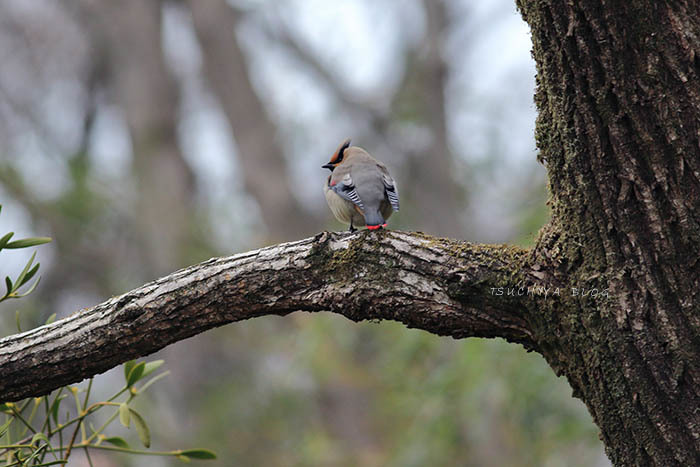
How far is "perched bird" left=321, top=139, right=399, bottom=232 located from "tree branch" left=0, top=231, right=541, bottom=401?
0.66 m

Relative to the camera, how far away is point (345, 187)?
316 cm

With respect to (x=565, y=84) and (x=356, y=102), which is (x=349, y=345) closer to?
(x=356, y=102)

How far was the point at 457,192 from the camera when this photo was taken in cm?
898

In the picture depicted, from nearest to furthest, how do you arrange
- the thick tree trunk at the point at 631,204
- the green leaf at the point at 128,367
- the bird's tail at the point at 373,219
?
1. the thick tree trunk at the point at 631,204
2. the green leaf at the point at 128,367
3. the bird's tail at the point at 373,219

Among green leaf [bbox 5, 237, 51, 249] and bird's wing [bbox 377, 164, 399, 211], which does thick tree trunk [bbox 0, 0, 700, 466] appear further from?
bird's wing [bbox 377, 164, 399, 211]

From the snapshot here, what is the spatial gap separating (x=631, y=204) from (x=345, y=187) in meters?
1.40

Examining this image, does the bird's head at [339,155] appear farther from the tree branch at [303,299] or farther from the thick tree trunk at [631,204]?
the thick tree trunk at [631,204]

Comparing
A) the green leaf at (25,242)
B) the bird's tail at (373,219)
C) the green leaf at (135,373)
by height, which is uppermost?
the bird's tail at (373,219)

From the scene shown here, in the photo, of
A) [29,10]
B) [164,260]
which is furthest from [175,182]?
[29,10]

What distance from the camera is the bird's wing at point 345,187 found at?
3059 mm

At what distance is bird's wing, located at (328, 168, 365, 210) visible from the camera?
10.0 ft

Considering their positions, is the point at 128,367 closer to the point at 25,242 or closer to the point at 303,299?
the point at 25,242

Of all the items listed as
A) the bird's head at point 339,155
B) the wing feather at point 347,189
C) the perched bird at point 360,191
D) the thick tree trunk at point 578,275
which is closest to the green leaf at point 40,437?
the thick tree trunk at point 578,275

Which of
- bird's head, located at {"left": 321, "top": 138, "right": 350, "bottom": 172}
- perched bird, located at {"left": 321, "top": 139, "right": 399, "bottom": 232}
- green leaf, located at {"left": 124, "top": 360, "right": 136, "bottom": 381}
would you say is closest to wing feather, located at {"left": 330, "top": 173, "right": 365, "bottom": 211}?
perched bird, located at {"left": 321, "top": 139, "right": 399, "bottom": 232}
